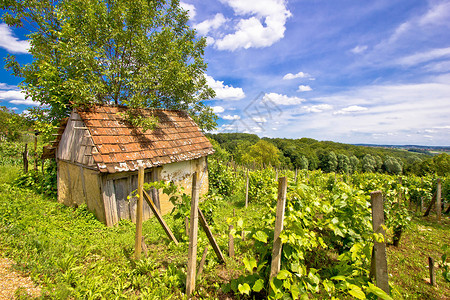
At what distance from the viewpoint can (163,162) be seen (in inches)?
283

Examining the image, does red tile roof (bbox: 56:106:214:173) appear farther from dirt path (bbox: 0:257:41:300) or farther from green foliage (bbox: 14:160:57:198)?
green foliage (bbox: 14:160:57:198)

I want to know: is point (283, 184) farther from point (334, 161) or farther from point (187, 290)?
point (334, 161)

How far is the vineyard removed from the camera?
252 centimetres

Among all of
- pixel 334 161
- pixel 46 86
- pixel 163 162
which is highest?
pixel 46 86

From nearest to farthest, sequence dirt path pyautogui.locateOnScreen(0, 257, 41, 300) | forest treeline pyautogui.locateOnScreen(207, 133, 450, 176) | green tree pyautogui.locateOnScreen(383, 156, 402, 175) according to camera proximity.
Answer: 1. dirt path pyautogui.locateOnScreen(0, 257, 41, 300)
2. forest treeline pyautogui.locateOnScreen(207, 133, 450, 176)
3. green tree pyautogui.locateOnScreen(383, 156, 402, 175)

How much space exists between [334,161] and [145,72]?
221ft

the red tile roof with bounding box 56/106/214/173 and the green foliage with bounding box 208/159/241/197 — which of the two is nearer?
the red tile roof with bounding box 56/106/214/173

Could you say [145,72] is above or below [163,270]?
above

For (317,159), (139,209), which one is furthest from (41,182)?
(317,159)

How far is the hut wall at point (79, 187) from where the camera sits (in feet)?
20.0

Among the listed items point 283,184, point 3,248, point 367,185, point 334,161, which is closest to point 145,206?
point 3,248

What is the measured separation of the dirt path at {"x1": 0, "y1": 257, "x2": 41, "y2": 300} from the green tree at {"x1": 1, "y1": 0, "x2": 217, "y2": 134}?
5.12 meters

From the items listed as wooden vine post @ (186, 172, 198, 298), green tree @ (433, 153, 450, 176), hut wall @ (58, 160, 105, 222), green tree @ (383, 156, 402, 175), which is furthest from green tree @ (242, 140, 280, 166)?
wooden vine post @ (186, 172, 198, 298)

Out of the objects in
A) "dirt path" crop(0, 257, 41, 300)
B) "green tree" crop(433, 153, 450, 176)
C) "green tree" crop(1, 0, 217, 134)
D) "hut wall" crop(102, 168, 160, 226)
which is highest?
"green tree" crop(1, 0, 217, 134)
